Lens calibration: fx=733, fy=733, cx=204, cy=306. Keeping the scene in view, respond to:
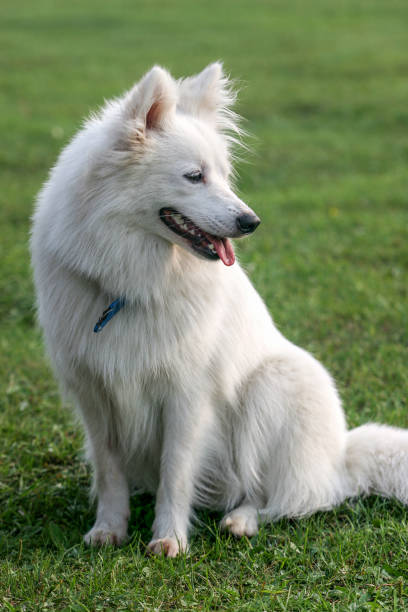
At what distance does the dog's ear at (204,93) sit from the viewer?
3240 millimetres

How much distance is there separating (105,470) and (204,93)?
70.6 inches

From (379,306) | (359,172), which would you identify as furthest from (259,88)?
(379,306)

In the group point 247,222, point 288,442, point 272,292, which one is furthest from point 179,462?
point 272,292

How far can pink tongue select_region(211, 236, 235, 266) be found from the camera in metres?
3.05

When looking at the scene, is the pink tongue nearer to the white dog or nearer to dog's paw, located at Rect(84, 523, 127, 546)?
the white dog

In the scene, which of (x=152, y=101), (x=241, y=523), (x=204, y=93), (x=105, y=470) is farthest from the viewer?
(x=105, y=470)

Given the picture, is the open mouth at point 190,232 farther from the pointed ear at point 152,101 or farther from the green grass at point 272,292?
the green grass at point 272,292

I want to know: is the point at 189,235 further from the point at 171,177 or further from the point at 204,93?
the point at 204,93

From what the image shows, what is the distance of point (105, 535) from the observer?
130 inches

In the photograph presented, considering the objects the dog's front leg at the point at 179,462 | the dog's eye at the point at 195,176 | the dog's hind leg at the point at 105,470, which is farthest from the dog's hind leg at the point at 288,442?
the dog's eye at the point at 195,176

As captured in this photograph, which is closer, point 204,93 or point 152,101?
point 152,101

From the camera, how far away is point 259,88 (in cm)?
1409

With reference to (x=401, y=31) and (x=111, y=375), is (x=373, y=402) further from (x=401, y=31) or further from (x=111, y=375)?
(x=401, y=31)

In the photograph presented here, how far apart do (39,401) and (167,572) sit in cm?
198
